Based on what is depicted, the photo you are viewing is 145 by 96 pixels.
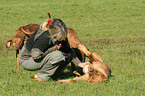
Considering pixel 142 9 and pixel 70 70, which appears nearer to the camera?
pixel 70 70

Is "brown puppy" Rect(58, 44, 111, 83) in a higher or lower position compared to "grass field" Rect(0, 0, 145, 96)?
higher

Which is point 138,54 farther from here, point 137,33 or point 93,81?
point 137,33

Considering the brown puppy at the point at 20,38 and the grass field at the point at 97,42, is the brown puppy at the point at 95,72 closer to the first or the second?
the grass field at the point at 97,42

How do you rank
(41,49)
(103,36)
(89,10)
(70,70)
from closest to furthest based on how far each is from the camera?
(41,49), (70,70), (103,36), (89,10)

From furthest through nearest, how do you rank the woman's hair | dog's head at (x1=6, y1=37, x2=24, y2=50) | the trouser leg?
dog's head at (x1=6, y1=37, x2=24, y2=50)
the trouser leg
the woman's hair

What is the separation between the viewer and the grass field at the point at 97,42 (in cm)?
461

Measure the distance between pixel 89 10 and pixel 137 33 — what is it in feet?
24.7

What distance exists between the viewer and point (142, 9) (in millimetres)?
19172

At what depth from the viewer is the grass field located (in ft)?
15.1

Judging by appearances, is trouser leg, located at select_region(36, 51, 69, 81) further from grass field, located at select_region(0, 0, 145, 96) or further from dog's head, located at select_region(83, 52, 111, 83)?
dog's head, located at select_region(83, 52, 111, 83)

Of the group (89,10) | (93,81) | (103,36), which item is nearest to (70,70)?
(93,81)

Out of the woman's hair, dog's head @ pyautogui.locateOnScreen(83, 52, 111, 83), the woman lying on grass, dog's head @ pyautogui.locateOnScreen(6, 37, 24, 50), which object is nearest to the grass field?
dog's head @ pyautogui.locateOnScreen(83, 52, 111, 83)

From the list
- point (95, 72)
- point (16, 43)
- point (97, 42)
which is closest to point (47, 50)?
point (95, 72)

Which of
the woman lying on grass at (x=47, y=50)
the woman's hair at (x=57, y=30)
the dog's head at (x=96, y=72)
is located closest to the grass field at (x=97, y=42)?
the dog's head at (x=96, y=72)
